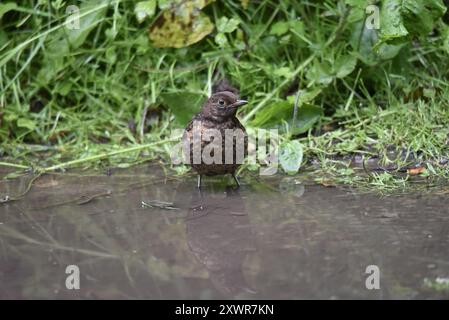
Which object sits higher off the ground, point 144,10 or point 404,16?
point 144,10

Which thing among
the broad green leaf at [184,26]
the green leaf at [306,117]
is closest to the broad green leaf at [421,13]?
the green leaf at [306,117]

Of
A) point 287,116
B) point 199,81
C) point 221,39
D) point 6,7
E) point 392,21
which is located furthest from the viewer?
point 199,81

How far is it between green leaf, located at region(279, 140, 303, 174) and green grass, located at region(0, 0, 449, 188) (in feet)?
0.65

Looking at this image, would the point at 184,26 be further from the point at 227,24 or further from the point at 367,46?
the point at 367,46

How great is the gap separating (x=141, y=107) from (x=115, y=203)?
1.73m

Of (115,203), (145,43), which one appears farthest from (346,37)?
(115,203)

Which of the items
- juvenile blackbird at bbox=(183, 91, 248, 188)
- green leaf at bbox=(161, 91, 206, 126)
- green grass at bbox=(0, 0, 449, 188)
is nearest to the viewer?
juvenile blackbird at bbox=(183, 91, 248, 188)

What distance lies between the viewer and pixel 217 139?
4160 millimetres

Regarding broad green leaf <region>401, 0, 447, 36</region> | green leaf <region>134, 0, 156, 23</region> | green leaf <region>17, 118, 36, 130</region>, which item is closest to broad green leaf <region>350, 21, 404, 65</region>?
broad green leaf <region>401, 0, 447, 36</region>

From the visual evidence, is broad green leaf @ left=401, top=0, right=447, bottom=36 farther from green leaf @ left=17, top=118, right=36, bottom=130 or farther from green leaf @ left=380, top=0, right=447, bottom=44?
green leaf @ left=17, top=118, right=36, bottom=130

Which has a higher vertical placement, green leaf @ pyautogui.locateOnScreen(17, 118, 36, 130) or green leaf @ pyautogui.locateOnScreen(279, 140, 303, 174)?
green leaf @ pyautogui.locateOnScreen(17, 118, 36, 130)

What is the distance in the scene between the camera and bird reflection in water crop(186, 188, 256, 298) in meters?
2.62

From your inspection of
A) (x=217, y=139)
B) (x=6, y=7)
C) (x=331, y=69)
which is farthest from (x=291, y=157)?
(x=6, y=7)

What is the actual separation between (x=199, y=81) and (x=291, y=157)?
4.74 feet
